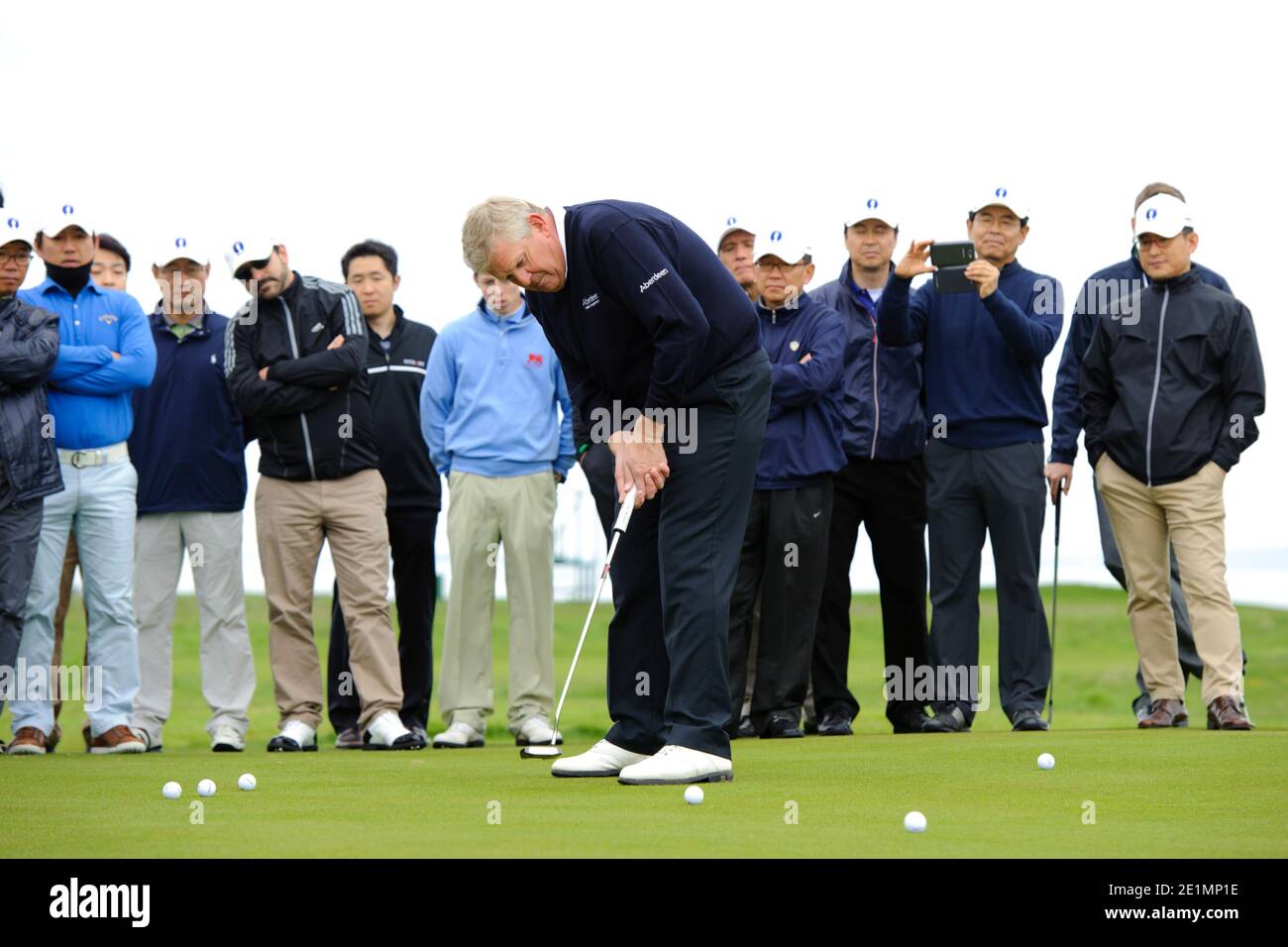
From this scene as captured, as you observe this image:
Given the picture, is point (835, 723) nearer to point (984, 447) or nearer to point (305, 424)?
point (984, 447)

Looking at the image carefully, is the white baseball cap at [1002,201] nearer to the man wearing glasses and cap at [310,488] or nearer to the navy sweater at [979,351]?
the navy sweater at [979,351]

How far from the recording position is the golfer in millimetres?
5703

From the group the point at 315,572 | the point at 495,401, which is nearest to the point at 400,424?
the point at 495,401

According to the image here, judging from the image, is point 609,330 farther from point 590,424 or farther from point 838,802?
point 838,802

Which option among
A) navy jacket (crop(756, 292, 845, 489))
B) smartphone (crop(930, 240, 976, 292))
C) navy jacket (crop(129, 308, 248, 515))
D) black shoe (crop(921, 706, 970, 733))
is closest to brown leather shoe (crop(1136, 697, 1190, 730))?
black shoe (crop(921, 706, 970, 733))

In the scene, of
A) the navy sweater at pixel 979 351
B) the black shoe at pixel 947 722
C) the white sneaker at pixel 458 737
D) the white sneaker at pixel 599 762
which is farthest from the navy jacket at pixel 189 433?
the black shoe at pixel 947 722

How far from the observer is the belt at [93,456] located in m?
8.73

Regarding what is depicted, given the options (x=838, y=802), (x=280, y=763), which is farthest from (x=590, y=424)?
(x=280, y=763)

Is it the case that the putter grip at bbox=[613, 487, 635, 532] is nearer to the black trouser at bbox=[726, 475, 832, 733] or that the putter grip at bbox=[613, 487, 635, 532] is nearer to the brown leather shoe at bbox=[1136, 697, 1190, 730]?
the black trouser at bbox=[726, 475, 832, 733]

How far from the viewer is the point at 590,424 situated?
629 cm

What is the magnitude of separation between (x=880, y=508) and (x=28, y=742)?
4392 mm

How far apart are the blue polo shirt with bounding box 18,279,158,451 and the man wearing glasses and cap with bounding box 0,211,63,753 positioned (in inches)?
6.4

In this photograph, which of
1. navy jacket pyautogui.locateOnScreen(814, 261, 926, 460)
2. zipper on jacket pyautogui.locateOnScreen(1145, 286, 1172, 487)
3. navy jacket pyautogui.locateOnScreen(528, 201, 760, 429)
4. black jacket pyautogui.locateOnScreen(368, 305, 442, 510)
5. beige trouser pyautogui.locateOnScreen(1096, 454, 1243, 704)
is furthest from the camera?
black jacket pyautogui.locateOnScreen(368, 305, 442, 510)
